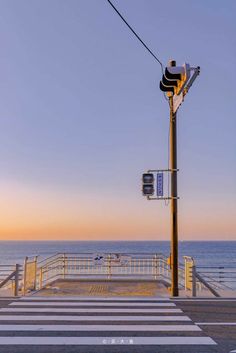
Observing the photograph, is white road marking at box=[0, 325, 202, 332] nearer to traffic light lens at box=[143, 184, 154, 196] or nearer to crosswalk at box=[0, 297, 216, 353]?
crosswalk at box=[0, 297, 216, 353]

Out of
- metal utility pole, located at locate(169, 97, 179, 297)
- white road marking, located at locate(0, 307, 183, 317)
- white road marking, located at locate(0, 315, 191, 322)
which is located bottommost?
white road marking, located at locate(0, 315, 191, 322)

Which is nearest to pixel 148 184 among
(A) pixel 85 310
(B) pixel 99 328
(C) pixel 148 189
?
(C) pixel 148 189

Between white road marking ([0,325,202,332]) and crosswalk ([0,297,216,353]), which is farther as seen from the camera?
white road marking ([0,325,202,332])

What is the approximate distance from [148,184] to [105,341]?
729 cm

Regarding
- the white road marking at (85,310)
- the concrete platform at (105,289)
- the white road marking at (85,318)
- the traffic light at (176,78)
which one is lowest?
the white road marking at (85,318)

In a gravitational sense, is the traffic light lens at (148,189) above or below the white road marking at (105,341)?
above

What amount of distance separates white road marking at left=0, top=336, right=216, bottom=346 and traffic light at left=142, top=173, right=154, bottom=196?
22.4ft

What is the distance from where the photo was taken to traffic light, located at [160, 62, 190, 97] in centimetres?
1308

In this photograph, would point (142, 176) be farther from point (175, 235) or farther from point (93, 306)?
point (93, 306)

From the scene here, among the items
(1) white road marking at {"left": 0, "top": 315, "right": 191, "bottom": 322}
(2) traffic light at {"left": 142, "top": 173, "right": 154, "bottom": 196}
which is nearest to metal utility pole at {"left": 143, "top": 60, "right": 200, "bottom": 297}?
(2) traffic light at {"left": 142, "top": 173, "right": 154, "bottom": 196}

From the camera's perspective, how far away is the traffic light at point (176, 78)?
515 inches

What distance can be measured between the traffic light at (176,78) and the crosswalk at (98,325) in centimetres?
608

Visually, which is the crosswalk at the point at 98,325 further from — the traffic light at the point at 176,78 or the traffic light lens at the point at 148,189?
the traffic light at the point at 176,78

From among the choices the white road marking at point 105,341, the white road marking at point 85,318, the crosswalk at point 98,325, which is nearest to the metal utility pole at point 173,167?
the crosswalk at point 98,325
